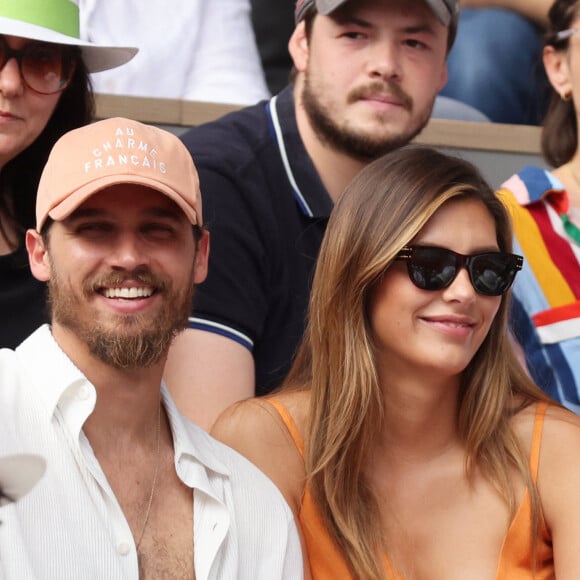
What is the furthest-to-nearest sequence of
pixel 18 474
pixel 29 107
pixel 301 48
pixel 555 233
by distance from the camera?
1. pixel 301 48
2. pixel 555 233
3. pixel 29 107
4. pixel 18 474

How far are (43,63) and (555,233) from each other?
128 cm

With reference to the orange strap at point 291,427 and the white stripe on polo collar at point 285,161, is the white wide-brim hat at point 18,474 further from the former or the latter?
the white stripe on polo collar at point 285,161

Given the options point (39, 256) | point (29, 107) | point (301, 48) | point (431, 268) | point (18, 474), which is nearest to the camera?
point (18, 474)

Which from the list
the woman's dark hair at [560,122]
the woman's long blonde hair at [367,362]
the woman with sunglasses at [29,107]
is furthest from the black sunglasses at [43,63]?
the woman's dark hair at [560,122]

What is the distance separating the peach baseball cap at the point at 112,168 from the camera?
2.15 meters

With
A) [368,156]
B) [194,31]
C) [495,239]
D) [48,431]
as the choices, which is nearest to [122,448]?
[48,431]

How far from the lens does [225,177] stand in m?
Answer: 3.14

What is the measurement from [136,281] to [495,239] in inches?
33.6

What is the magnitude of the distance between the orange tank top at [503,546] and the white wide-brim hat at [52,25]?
34.8 inches

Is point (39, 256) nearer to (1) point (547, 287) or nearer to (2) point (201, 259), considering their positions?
(2) point (201, 259)

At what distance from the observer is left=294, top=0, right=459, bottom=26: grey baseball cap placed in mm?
3256

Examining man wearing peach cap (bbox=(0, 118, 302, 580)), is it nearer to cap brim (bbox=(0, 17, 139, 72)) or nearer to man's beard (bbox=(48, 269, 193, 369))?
man's beard (bbox=(48, 269, 193, 369))

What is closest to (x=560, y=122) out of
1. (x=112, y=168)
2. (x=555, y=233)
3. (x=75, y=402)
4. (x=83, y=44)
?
(x=555, y=233)

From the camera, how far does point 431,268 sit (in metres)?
2.56
